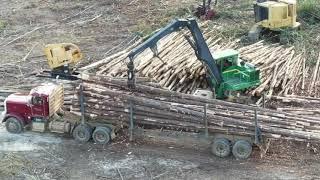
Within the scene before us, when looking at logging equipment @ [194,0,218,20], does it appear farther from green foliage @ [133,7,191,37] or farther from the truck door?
the truck door

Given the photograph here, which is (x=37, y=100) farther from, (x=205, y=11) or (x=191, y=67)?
(x=205, y=11)

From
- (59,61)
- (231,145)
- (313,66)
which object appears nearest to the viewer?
(231,145)

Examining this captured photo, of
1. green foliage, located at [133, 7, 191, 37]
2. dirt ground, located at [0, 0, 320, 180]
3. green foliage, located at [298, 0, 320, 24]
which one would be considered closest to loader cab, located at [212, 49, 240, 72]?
dirt ground, located at [0, 0, 320, 180]

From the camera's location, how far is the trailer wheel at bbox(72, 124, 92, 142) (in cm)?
1905

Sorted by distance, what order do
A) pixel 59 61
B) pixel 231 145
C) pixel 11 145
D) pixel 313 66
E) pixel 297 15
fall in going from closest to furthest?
pixel 231 145 → pixel 11 145 → pixel 59 61 → pixel 313 66 → pixel 297 15

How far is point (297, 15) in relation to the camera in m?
29.8

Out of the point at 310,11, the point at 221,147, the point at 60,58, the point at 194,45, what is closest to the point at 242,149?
the point at 221,147

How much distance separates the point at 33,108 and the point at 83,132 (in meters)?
1.76

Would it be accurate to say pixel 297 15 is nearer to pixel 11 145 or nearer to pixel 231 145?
pixel 231 145

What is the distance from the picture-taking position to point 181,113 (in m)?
18.3

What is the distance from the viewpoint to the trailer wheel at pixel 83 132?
19.0m

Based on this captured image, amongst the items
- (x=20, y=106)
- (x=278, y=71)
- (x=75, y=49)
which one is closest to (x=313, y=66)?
(x=278, y=71)

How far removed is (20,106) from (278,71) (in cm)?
931

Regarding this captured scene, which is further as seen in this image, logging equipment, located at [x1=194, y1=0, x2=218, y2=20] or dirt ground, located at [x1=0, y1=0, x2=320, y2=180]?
logging equipment, located at [x1=194, y1=0, x2=218, y2=20]
